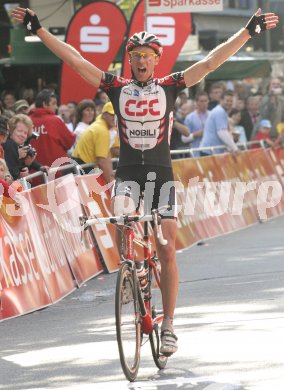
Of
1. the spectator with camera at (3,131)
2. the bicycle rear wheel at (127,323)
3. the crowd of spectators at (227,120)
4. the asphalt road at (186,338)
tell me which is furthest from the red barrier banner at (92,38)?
the bicycle rear wheel at (127,323)

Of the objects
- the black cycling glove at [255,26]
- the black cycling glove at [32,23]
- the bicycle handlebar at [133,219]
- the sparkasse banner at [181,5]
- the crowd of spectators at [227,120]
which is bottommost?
the crowd of spectators at [227,120]

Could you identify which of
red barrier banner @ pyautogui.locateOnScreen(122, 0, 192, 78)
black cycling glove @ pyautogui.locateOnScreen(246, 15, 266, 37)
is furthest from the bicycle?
red barrier banner @ pyautogui.locateOnScreen(122, 0, 192, 78)

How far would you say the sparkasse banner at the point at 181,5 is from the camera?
18.8 metres

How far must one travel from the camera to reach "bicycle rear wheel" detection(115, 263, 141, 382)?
328 inches

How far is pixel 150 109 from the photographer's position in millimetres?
9289

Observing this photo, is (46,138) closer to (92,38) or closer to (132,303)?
(92,38)

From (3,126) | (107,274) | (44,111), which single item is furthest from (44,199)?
(44,111)

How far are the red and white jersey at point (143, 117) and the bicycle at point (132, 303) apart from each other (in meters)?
0.54

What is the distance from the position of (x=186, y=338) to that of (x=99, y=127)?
262 inches

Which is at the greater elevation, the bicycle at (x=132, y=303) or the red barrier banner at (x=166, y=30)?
the red barrier banner at (x=166, y=30)

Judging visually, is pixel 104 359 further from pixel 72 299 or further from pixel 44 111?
pixel 44 111

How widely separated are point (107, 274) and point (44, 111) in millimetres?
2771

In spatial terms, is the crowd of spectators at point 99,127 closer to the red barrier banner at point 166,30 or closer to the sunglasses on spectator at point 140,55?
the red barrier banner at point 166,30

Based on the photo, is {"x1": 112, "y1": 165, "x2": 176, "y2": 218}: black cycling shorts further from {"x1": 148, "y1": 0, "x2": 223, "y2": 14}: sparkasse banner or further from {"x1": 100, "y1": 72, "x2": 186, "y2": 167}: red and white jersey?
{"x1": 148, "y1": 0, "x2": 223, "y2": 14}: sparkasse banner
